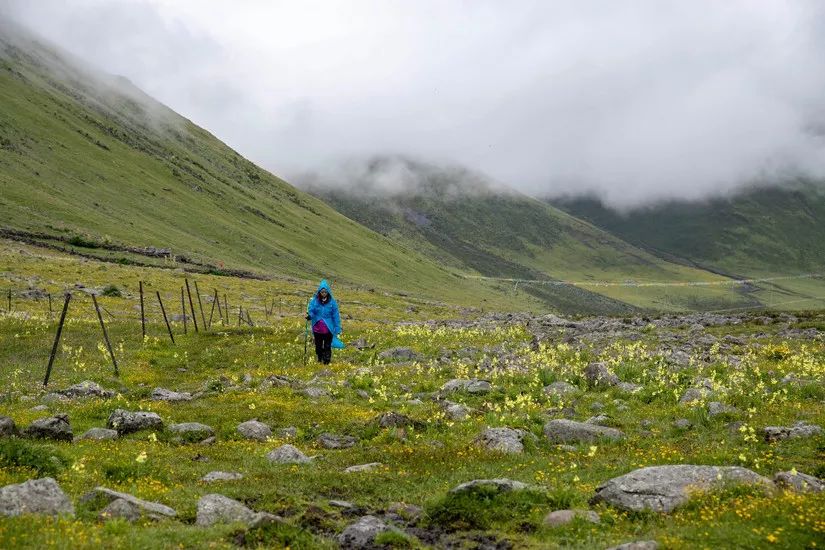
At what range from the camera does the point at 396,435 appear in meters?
17.7

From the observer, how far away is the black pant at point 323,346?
100 feet

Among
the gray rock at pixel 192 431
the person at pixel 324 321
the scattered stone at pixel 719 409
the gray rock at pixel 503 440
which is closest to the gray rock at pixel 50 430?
the gray rock at pixel 192 431

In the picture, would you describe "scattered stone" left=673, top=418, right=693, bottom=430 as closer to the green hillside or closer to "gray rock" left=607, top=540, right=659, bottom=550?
"gray rock" left=607, top=540, right=659, bottom=550

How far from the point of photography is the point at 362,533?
34.8 ft

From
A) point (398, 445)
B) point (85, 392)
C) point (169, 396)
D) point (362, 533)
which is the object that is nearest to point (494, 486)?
point (362, 533)

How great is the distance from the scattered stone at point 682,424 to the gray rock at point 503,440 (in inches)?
179

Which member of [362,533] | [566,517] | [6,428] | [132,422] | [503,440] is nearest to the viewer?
[362,533]

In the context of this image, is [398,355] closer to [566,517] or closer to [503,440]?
[503,440]

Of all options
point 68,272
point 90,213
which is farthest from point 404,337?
point 90,213

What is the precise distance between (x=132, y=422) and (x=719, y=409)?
56.3ft

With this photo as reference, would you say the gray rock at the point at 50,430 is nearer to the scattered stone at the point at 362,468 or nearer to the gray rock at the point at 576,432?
the scattered stone at the point at 362,468

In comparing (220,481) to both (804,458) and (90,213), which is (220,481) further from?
(90,213)

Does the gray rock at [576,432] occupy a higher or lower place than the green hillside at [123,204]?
lower

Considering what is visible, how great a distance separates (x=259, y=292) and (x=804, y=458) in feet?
278
